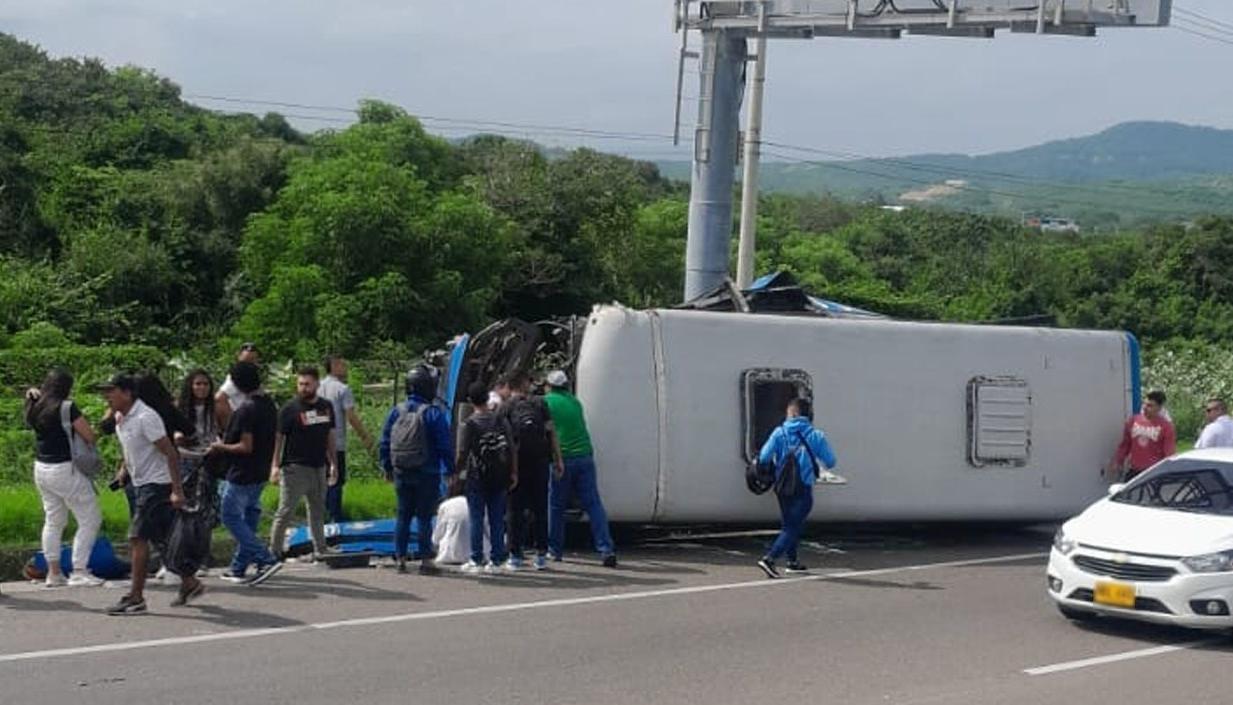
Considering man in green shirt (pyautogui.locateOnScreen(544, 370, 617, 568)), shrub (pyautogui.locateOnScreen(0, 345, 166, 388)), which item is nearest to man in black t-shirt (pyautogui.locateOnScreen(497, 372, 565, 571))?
man in green shirt (pyautogui.locateOnScreen(544, 370, 617, 568))

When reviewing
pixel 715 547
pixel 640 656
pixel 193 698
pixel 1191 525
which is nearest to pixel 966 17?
pixel 715 547

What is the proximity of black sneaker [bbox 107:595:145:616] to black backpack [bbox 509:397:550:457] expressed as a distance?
12.3 ft

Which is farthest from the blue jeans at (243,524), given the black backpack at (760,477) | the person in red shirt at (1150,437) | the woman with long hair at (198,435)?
the person in red shirt at (1150,437)

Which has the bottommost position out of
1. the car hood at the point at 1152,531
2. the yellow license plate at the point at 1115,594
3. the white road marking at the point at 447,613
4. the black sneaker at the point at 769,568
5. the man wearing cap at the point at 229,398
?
the white road marking at the point at 447,613

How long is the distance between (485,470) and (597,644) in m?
2.99

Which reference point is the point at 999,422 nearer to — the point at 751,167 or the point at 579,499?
the point at 579,499

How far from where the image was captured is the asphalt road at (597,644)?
9.77 metres

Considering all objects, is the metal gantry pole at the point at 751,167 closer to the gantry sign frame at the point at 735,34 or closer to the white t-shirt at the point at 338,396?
the gantry sign frame at the point at 735,34

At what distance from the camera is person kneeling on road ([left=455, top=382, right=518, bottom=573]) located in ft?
45.5

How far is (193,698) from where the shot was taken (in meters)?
9.24

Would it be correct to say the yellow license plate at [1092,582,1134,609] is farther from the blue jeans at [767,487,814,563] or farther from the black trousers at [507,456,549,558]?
the black trousers at [507,456,549,558]

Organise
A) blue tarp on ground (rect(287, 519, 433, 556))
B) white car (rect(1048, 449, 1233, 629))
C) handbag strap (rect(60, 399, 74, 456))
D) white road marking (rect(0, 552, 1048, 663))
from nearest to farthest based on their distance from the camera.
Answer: white road marking (rect(0, 552, 1048, 663))
white car (rect(1048, 449, 1233, 629))
handbag strap (rect(60, 399, 74, 456))
blue tarp on ground (rect(287, 519, 433, 556))

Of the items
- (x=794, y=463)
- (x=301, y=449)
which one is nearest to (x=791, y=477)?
(x=794, y=463)

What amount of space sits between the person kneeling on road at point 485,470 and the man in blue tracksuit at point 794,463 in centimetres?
228
